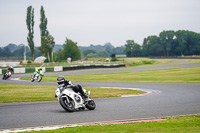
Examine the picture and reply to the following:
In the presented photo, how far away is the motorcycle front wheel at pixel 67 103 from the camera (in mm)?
13000

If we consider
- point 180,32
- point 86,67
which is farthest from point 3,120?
point 180,32

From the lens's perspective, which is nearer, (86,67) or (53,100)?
(53,100)

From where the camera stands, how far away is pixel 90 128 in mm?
9578

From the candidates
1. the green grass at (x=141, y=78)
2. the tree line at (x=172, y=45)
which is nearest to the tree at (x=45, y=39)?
the green grass at (x=141, y=78)

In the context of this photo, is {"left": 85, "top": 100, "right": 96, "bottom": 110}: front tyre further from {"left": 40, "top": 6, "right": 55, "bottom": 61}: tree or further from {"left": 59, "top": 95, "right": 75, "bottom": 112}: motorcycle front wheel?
{"left": 40, "top": 6, "right": 55, "bottom": 61}: tree

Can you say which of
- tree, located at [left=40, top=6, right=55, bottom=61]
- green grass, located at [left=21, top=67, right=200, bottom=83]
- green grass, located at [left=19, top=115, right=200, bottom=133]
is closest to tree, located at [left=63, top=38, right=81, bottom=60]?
tree, located at [left=40, top=6, right=55, bottom=61]

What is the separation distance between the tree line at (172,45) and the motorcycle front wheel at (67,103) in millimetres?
139706

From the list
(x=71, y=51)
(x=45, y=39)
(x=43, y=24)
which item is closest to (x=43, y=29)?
(x=43, y=24)

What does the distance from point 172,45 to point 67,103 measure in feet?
514

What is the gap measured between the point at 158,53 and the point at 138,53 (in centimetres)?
863

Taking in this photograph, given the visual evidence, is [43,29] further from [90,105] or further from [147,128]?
[147,128]

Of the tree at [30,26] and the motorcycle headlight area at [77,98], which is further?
the tree at [30,26]

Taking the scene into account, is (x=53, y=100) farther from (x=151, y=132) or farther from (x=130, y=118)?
(x=151, y=132)

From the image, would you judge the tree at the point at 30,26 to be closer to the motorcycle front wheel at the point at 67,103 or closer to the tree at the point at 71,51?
the tree at the point at 71,51
